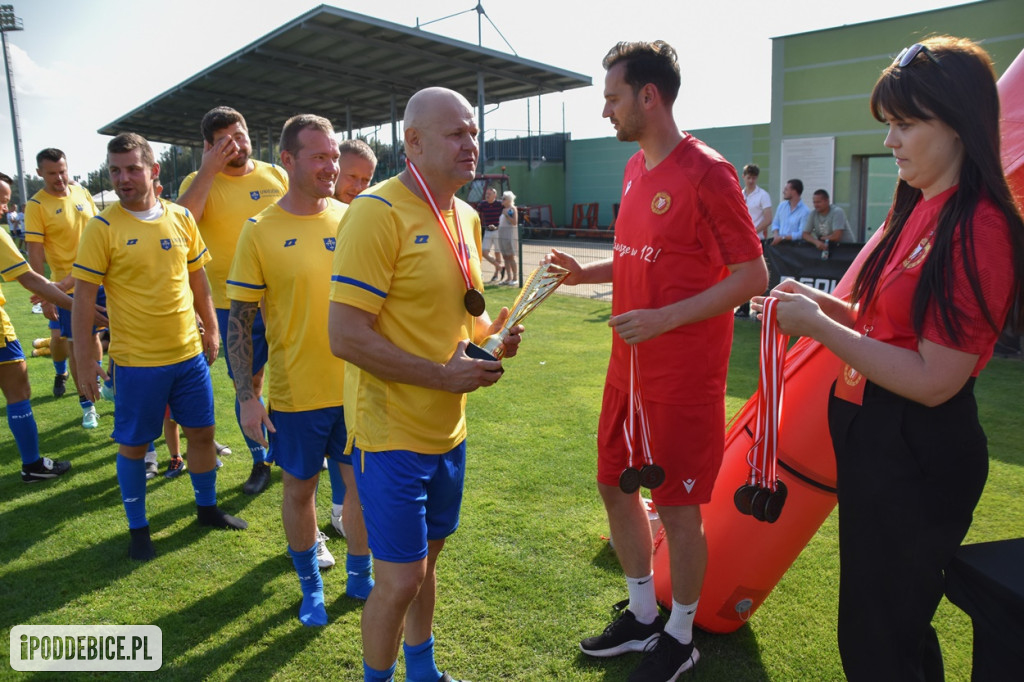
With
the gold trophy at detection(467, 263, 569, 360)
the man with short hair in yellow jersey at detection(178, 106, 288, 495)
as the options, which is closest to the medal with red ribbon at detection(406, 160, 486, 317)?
the gold trophy at detection(467, 263, 569, 360)

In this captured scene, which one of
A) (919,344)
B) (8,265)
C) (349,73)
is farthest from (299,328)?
(349,73)

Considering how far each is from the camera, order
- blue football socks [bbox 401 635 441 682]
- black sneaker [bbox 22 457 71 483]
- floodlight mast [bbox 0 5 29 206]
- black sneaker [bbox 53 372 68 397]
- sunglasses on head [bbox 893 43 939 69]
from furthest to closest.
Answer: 1. floodlight mast [bbox 0 5 29 206]
2. black sneaker [bbox 53 372 68 397]
3. black sneaker [bbox 22 457 71 483]
4. blue football socks [bbox 401 635 441 682]
5. sunglasses on head [bbox 893 43 939 69]

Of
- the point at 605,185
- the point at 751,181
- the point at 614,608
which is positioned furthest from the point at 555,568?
the point at 605,185

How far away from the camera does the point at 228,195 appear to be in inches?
186

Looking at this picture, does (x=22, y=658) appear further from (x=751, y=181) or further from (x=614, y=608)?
(x=751, y=181)

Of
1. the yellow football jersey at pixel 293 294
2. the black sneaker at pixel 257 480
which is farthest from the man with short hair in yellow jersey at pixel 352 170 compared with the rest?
the black sneaker at pixel 257 480

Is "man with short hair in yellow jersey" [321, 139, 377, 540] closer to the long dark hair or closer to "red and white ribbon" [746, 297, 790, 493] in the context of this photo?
"red and white ribbon" [746, 297, 790, 493]

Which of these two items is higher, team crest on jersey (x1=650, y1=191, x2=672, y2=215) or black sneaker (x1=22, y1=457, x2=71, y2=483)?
team crest on jersey (x1=650, y1=191, x2=672, y2=215)

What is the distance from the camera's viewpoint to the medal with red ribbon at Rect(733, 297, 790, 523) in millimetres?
2293

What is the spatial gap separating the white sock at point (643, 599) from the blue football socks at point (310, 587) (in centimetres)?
150

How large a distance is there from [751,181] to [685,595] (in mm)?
9019

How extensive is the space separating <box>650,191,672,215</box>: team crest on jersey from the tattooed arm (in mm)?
1929

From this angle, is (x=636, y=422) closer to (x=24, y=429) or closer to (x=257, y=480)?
(x=257, y=480)

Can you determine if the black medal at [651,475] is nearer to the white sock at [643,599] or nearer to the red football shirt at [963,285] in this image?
the white sock at [643,599]
